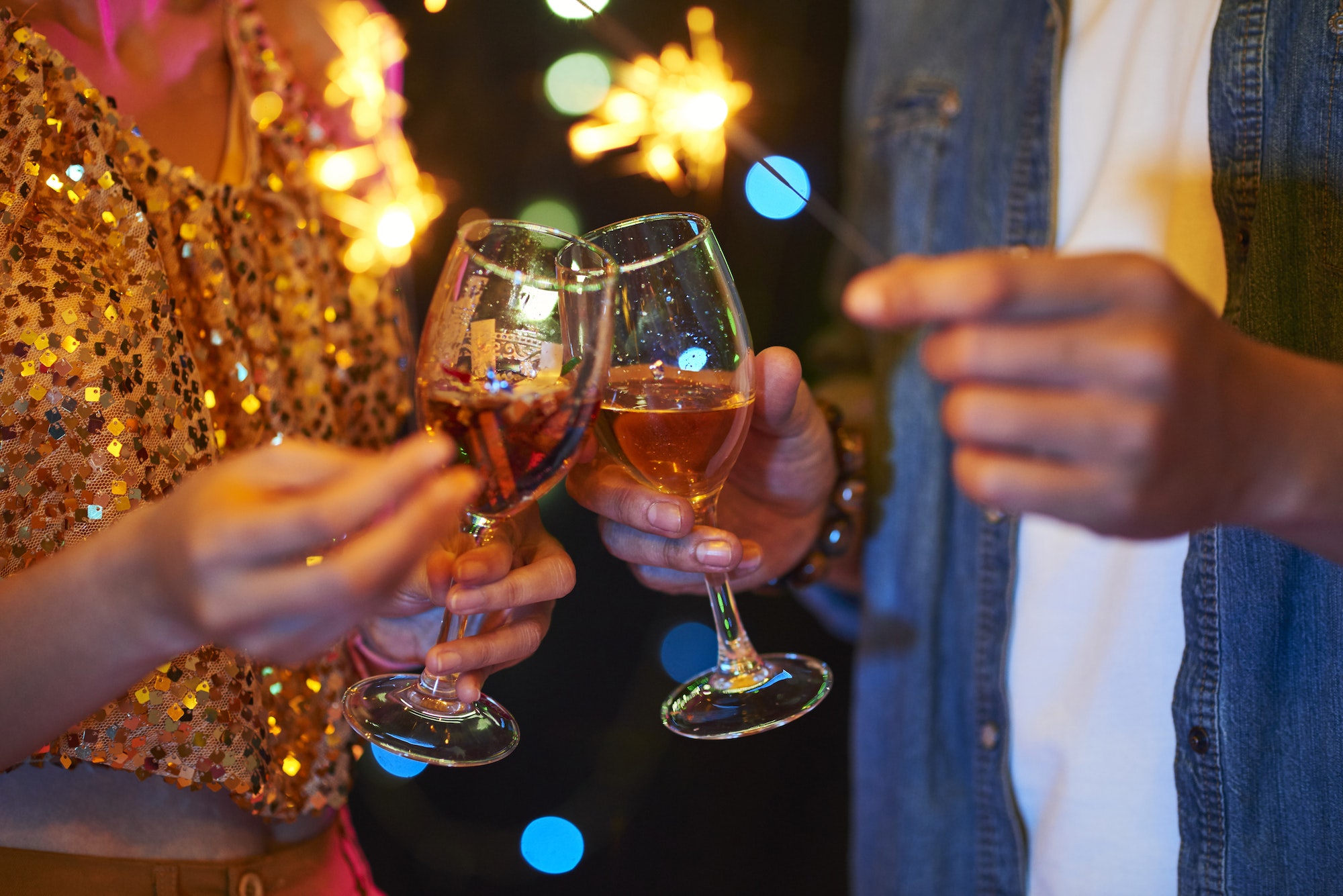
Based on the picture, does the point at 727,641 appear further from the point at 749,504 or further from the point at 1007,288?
the point at 1007,288

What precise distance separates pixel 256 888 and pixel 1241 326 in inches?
50.5

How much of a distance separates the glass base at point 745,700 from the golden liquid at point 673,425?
0.78ft

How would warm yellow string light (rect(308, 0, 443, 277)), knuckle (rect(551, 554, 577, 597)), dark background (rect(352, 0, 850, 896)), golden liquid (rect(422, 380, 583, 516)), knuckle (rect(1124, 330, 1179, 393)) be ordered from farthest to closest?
dark background (rect(352, 0, 850, 896)) < warm yellow string light (rect(308, 0, 443, 277)) < knuckle (rect(551, 554, 577, 597)) < golden liquid (rect(422, 380, 583, 516)) < knuckle (rect(1124, 330, 1179, 393))

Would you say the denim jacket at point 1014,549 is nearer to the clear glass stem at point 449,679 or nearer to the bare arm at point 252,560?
the clear glass stem at point 449,679

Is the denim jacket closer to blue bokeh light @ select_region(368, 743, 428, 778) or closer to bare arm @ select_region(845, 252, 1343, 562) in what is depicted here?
bare arm @ select_region(845, 252, 1343, 562)

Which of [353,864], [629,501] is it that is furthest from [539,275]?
[353,864]

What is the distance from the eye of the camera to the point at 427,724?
824 millimetres

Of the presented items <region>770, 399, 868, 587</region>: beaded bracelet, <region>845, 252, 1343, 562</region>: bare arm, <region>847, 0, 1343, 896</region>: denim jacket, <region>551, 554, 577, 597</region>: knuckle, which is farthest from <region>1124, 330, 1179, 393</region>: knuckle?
<region>770, 399, 868, 587</region>: beaded bracelet

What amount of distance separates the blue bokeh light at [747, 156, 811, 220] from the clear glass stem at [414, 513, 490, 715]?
4.70 feet

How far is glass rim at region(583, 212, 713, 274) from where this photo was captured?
880 mm

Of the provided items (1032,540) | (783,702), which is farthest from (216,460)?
(1032,540)

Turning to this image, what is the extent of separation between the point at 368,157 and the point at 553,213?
83 centimetres

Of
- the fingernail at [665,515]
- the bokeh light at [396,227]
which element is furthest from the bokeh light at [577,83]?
the fingernail at [665,515]

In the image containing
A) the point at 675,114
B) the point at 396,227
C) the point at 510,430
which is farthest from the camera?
the point at 675,114
